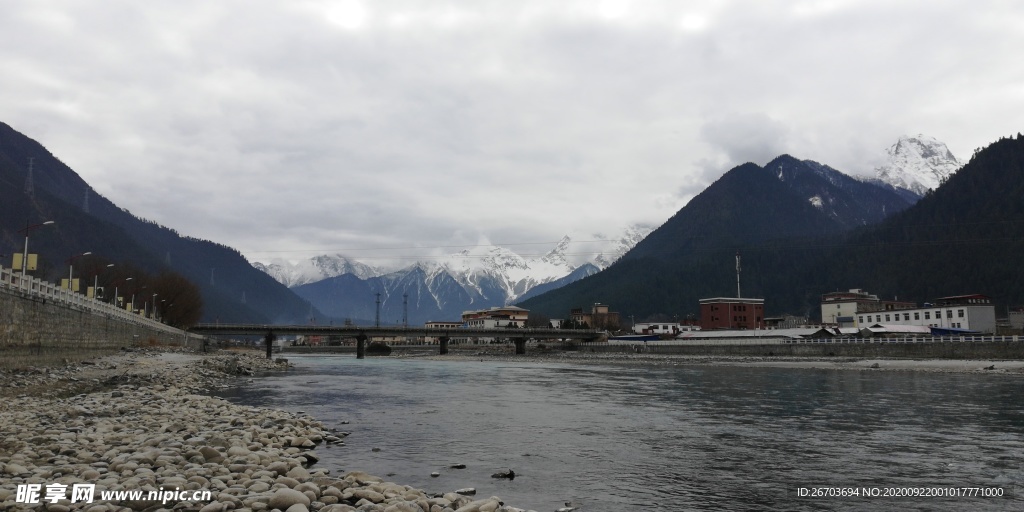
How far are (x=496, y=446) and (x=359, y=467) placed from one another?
595 centimetres

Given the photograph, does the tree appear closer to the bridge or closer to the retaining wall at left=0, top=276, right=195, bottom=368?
the bridge

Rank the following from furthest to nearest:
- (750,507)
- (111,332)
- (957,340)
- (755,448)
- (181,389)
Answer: (957,340), (111,332), (181,389), (755,448), (750,507)

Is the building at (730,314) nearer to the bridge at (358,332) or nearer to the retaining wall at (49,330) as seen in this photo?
the bridge at (358,332)

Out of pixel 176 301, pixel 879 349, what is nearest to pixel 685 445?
pixel 879 349

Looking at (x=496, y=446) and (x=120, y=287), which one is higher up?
(x=120, y=287)

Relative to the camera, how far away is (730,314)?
611ft

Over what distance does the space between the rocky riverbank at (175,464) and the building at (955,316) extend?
130066 millimetres

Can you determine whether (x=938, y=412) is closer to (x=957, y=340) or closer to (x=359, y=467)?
(x=359, y=467)

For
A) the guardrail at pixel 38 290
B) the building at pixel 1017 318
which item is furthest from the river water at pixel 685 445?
the building at pixel 1017 318

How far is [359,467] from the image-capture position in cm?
1884

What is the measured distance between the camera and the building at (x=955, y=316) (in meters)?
128

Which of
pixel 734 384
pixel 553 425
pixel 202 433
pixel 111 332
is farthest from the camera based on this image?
pixel 111 332

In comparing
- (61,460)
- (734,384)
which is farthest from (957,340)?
(61,460)

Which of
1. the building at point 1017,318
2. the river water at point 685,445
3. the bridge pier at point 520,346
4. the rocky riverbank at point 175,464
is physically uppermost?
the building at point 1017,318
